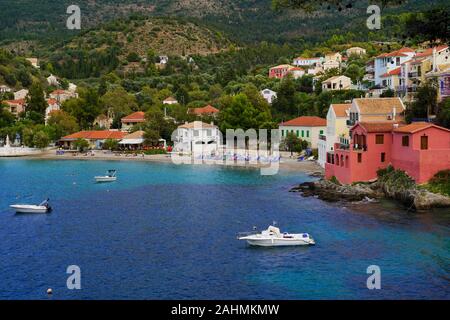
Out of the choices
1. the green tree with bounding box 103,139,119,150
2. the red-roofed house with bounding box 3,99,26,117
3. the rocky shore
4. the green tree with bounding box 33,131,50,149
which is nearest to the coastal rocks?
the rocky shore

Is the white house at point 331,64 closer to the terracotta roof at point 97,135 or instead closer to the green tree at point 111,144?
the terracotta roof at point 97,135

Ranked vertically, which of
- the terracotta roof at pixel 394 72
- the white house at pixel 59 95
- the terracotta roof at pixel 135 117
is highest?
the white house at pixel 59 95

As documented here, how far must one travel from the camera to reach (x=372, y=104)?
41750 millimetres

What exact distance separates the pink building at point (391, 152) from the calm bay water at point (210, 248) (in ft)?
11.3

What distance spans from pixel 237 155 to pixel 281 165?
7.31 meters

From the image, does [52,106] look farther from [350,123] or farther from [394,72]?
[350,123]

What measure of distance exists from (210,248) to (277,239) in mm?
2809

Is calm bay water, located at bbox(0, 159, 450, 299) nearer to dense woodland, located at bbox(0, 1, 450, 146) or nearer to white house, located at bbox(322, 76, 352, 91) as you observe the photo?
dense woodland, located at bbox(0, 1, 450, 146)

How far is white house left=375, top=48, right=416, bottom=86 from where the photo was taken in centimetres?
6000

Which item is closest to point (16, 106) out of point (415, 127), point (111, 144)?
point (111, 144)

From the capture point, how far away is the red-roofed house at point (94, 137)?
243ft

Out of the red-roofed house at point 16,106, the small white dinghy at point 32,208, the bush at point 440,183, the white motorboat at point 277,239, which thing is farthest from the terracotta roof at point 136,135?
the white motorboat at point 277,239

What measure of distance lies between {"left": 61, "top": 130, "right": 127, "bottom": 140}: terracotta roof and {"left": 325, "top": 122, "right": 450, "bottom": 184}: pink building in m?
38.0

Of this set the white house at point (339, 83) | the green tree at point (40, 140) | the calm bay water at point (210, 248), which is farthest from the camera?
the green tree at point (40, 140)
